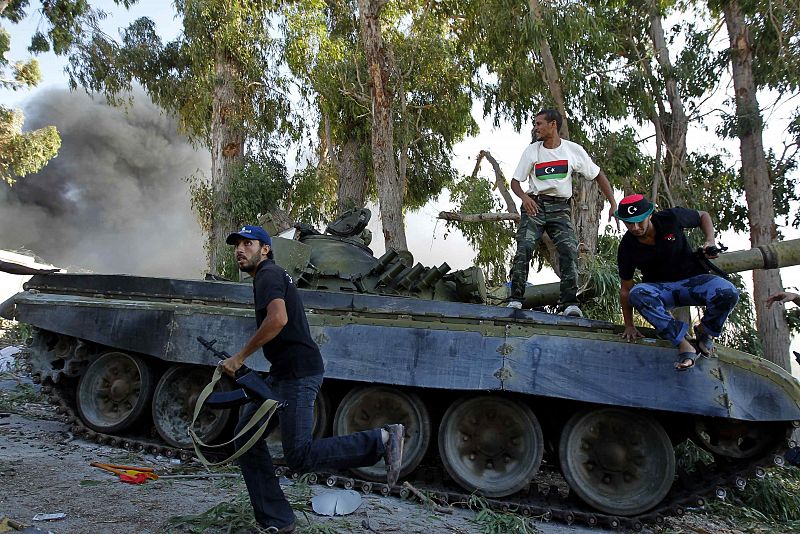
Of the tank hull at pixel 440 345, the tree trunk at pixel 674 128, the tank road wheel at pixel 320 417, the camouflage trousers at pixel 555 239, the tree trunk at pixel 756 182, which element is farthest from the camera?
the tree trunk at pixel 674 128

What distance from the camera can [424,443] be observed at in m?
7.03

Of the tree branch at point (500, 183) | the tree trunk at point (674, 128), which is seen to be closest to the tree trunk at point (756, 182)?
the tree trunk at point (674, 128)

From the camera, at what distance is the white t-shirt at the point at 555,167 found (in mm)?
7375

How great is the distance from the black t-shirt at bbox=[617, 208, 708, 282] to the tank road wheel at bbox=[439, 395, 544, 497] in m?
1.78

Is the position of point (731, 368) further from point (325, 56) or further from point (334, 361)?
point (325, 56)

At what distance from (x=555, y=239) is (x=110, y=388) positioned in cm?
531

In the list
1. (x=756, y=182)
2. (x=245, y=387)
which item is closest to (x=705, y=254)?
(x=245, y=387)

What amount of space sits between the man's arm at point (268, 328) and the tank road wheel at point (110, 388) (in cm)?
395

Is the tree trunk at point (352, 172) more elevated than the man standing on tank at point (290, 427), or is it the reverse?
the tree trunk at point (352, 172)

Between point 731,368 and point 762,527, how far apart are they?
205 centimetres

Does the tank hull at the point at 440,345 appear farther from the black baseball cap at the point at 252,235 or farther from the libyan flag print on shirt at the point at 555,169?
the black baseball cap at the point at 252,235

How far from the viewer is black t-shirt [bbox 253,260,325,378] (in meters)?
4.59

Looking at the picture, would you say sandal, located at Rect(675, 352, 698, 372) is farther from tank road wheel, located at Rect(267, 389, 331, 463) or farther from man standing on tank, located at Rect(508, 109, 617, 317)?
tank road wheel, located at Rect(267, 389, 331, 463)

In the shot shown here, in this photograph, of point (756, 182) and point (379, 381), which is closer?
point (379, 381)
